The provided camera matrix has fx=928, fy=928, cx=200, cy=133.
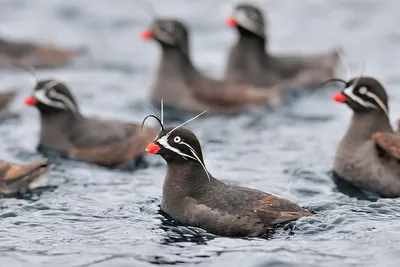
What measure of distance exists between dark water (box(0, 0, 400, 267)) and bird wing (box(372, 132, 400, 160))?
2.40 ft

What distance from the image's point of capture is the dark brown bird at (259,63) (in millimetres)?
18812

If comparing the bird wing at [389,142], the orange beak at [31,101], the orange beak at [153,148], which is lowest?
the orange beak at [153,148]

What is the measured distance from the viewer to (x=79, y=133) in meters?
14.7

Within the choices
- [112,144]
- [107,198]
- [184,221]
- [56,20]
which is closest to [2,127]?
[112,144]

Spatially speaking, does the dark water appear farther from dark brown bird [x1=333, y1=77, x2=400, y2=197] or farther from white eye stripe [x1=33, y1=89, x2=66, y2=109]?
white eye stripe [x1=33, y1=89, x2=66, y2=109]

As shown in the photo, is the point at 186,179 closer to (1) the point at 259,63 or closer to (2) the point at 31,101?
(2) the point at 31,101

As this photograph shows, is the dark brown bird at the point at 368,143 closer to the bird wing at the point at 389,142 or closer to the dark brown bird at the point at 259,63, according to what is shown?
the bird wing at the point at 389,142

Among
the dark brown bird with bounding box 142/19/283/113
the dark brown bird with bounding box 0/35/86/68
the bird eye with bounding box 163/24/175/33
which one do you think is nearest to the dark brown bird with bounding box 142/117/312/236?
the dark brown bird with bounding box 142/19/283/113

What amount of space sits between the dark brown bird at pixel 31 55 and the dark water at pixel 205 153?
0.93 ft

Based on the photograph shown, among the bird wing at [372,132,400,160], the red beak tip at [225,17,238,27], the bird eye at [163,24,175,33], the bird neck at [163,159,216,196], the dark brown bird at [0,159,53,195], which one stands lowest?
the dark brown bird at [0,159,53,195]

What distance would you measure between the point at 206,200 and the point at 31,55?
11.1m

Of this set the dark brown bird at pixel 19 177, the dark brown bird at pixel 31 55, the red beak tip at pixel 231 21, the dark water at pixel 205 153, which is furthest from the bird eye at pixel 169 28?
the dark brown bird at pixel 19 177

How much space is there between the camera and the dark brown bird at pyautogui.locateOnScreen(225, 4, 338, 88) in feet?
61.7

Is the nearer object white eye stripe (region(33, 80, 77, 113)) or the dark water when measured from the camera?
the dark water
